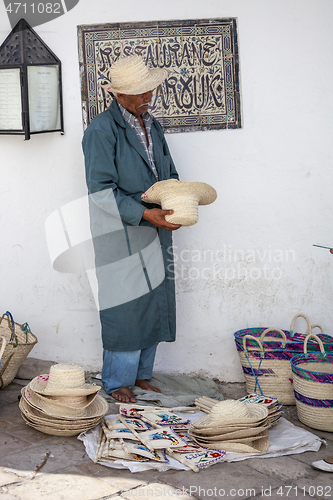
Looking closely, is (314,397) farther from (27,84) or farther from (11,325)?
(27,84)

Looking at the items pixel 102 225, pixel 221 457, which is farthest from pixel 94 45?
pixel 221 457

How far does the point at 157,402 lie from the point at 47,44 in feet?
9.03

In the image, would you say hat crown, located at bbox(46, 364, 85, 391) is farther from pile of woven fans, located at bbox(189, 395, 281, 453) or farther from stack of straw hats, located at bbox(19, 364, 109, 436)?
pile of woven fans, located at bbox(189, 395, 281, 453)

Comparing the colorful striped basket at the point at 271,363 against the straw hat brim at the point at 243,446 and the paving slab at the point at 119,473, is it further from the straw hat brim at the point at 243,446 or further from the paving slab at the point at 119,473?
the paving slab at the point at 119,473

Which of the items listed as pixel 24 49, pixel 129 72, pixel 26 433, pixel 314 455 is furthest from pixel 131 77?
pixel 314 455

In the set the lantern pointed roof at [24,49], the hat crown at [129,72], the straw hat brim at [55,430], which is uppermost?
the lantern pointed roof at [24,49]

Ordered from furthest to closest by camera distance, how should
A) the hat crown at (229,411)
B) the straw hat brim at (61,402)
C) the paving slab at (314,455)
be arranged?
the straw hat brim at (61,402)
the hat crown at (229,411)
the paving slab at (314,455)

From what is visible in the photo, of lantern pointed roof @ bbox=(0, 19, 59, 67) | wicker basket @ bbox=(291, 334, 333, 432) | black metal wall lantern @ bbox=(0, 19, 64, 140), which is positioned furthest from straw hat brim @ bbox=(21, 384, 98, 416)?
lantern pointed roof @ bbox=(0, 19, 59, 67)

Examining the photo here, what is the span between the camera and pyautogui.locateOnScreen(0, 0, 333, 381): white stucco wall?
3736mm

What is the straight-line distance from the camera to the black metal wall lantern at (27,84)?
3.55 m

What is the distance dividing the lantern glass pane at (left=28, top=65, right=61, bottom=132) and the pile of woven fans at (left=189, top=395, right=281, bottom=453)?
236cm

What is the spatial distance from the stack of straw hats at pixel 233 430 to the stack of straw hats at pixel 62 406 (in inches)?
23.9

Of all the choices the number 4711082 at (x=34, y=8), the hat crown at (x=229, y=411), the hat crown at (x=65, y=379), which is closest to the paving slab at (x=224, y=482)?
A: the hat crown at (x=229, y=411)

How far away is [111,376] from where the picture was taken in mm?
3447
